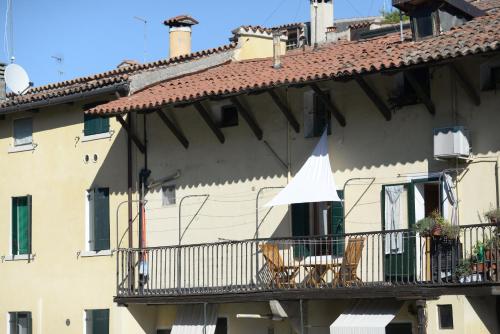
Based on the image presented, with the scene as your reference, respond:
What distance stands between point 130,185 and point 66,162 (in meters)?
2.34

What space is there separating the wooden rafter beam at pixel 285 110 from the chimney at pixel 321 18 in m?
7.86

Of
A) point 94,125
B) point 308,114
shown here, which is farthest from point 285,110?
point 94,125

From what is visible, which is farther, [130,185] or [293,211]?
[130,185]

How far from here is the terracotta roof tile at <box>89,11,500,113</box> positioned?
21938mm

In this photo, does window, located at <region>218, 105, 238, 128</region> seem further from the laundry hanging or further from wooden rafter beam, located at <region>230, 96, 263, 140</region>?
the laundry hanging

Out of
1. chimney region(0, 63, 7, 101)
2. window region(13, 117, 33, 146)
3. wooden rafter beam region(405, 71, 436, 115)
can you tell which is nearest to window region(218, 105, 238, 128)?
wooden rafter beam region(405, 71, 436, 115)

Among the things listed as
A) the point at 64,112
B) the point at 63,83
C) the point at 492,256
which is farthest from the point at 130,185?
→ the point at 492,256

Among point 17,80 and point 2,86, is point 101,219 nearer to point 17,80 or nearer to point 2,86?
point 17,80

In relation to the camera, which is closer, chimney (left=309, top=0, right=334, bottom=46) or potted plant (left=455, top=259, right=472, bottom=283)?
potted plant (left=455, top=259, right=472, bottom=283)

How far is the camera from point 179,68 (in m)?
29.5

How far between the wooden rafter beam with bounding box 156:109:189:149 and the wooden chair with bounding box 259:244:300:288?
3.91m

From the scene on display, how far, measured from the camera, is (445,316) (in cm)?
2131

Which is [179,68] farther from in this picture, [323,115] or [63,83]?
[323,115]

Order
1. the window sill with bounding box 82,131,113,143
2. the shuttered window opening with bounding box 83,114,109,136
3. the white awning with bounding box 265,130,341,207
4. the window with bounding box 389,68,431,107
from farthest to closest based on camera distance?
the shuttered window opening with bounding box 83,114,109,136 → the window sill with bounding box 82,131,113,143 → the white awning with bounding box 265,130,341,207 → the window with bounding box 389,68,431,107
